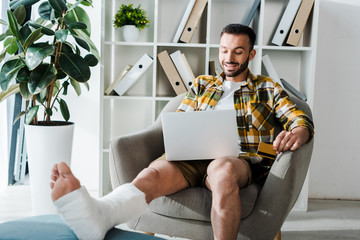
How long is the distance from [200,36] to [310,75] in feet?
2.58

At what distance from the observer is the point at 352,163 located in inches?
112

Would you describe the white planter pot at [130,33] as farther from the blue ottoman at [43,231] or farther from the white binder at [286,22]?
the blue ottoman at [43,231]

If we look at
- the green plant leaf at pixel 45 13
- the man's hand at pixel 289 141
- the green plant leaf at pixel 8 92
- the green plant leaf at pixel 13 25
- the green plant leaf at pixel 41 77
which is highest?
the green plant leaf at pixel 45 13

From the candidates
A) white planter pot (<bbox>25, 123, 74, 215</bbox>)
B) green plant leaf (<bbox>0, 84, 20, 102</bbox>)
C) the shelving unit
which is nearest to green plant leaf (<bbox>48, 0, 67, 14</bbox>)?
the shelving unit

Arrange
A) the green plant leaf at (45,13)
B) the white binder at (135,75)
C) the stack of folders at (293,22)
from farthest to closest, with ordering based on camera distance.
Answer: the white binder at (135,75) → the stack of folders at (293,22) → the green plant leaf at (45,13)

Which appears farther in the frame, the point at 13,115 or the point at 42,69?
the point at 13,115

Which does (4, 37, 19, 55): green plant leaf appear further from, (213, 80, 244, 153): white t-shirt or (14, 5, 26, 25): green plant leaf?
(213, 80, 244, 153): white t-shirt

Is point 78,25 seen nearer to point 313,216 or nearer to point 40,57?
point 40,57

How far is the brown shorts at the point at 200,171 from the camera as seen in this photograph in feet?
5.63

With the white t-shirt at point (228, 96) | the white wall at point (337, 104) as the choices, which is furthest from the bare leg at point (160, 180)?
the white wall at point (337, 104)

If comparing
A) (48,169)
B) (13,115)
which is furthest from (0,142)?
(48,169)

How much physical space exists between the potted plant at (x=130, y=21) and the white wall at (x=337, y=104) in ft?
4.03

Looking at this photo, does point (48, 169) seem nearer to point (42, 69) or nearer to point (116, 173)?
point (42, 69)

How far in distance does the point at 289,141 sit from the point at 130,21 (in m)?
1.40
